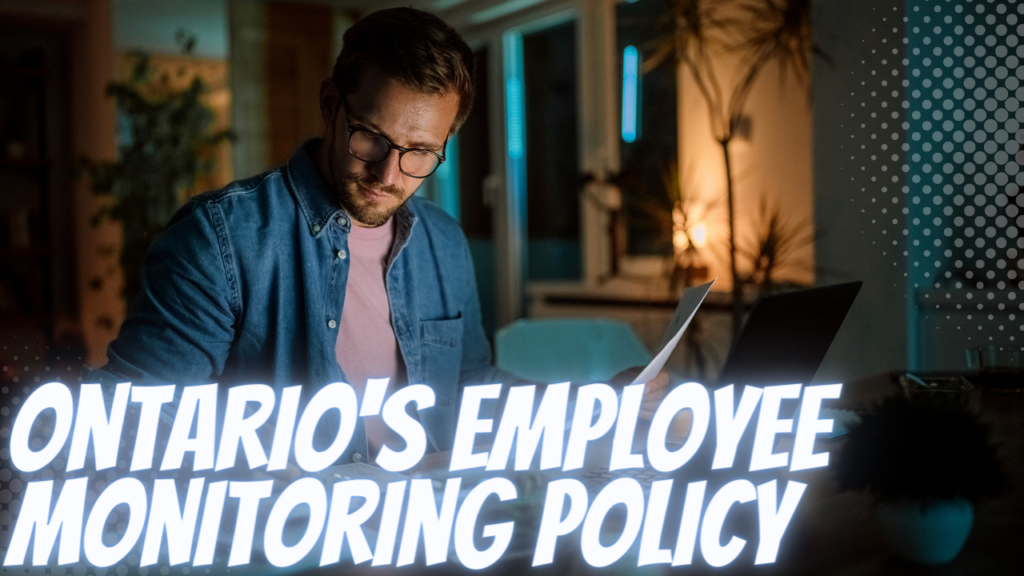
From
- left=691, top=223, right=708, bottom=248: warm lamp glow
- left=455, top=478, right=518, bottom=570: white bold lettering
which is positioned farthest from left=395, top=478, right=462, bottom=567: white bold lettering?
left=691, top=223, right=708, bottom=248: warm lamp glow

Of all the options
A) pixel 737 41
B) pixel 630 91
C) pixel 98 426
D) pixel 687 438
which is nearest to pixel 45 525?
pixel 98 426

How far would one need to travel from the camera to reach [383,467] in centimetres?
125

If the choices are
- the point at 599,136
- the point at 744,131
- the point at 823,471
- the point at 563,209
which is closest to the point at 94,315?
the point at 563,209

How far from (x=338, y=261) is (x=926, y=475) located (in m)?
1.13

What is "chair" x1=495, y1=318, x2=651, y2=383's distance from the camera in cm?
254

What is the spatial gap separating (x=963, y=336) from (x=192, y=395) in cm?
230

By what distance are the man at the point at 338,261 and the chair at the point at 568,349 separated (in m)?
0.69

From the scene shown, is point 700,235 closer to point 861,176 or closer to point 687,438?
point 861,176

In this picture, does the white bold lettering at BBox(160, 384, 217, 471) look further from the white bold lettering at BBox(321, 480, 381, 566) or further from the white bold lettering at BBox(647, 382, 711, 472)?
the white bold lettering at BBox(647, 382, 711, 472)

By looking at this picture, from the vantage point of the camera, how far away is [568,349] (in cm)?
256

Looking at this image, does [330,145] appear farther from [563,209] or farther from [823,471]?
[563,209]

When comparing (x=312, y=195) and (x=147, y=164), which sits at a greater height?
(x=147, y=164)

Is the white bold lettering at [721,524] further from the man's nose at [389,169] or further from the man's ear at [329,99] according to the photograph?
the man's ear at [329,99]

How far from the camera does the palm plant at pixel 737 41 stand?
117 inches
